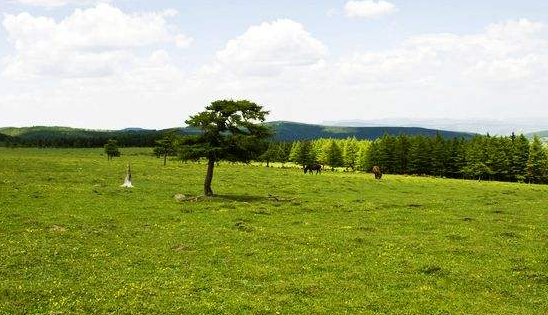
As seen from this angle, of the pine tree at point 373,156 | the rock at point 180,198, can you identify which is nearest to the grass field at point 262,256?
the rock at point 180,198

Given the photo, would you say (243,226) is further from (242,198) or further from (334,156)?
(334,156)

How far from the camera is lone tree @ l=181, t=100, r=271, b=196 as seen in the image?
48.3 meters

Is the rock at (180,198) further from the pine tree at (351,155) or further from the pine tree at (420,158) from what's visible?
the pine tree at (351,155)

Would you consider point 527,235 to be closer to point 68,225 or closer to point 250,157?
point 250,157

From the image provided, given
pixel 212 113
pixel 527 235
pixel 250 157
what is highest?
pixel 212 113

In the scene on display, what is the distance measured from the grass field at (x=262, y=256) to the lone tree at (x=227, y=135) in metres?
5.15

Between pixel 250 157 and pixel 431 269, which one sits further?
pixel 250 157

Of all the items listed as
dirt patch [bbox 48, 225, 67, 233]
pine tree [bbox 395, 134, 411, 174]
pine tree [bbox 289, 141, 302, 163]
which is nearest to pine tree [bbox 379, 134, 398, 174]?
pine tree [bbox 395, 134, 411, 174]

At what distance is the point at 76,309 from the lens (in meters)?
17.8

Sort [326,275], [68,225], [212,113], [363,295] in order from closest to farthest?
[363,295], [326,275], [68,225], [212,113]

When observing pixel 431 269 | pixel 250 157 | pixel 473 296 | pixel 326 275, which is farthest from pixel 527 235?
pixel 250 157

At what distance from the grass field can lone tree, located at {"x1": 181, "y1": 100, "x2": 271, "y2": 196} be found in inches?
203

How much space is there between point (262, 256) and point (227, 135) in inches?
996

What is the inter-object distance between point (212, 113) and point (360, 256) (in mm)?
26909
